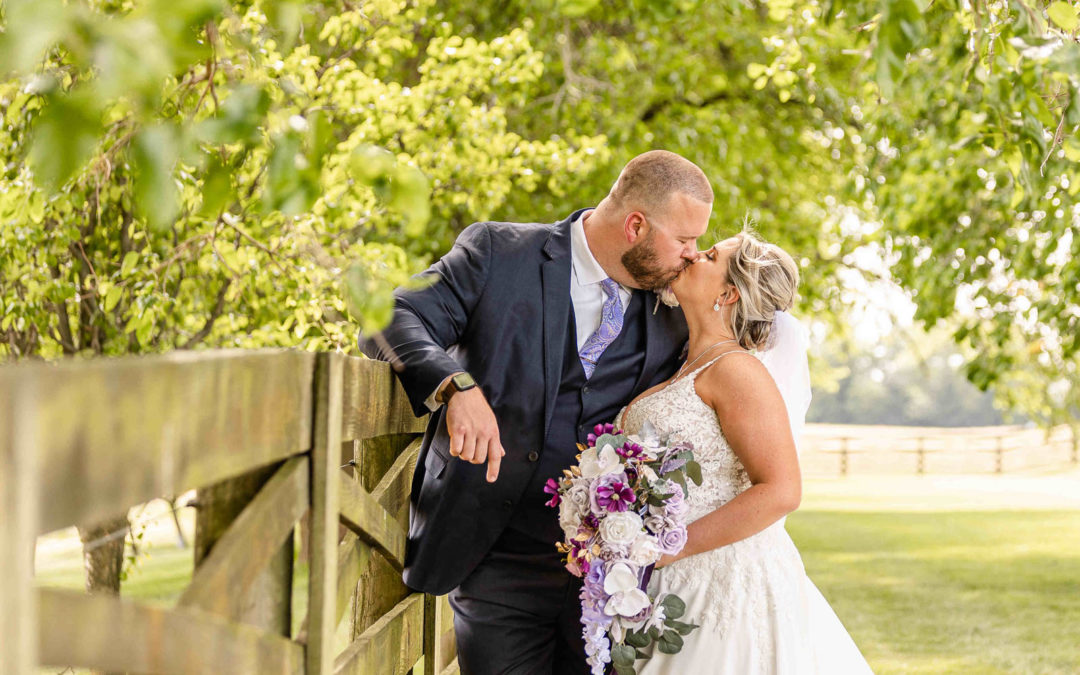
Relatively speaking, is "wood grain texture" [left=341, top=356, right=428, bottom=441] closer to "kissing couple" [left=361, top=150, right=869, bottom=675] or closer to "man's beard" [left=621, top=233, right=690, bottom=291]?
"kissing couple" [left=361, top=150, right=869, bottom=675]

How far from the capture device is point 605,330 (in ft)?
12.0

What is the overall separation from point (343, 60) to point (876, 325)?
36.6ft

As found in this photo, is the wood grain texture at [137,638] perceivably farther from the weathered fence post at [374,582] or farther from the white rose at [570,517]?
the weathered fence post at [374,582]

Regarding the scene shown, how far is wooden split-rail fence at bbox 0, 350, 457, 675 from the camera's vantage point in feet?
3.38

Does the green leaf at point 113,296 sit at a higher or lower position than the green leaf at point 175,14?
lower

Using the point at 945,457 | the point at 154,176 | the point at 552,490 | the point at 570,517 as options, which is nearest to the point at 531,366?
the point at 552,490

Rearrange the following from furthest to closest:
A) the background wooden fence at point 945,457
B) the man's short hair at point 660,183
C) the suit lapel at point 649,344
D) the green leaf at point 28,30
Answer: the background wooden fence at point 945,457, the man's short hair at point 660,183, the suit lapel at point 649,344, the green leaf at point 28,30

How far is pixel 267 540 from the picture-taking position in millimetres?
1711

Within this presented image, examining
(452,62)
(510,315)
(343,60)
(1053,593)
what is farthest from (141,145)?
(1053,593)

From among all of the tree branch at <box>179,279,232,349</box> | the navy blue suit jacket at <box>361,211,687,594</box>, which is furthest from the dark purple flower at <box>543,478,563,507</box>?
the tree branch at <box>179,279,232,349</box>

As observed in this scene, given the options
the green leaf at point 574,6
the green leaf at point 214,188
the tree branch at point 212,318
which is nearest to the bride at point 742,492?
the green leaf at point 574,6

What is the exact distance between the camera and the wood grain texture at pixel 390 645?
254cm

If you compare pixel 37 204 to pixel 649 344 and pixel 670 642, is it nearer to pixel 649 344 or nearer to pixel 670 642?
pixel 649 344

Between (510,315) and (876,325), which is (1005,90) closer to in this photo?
(510,315)
